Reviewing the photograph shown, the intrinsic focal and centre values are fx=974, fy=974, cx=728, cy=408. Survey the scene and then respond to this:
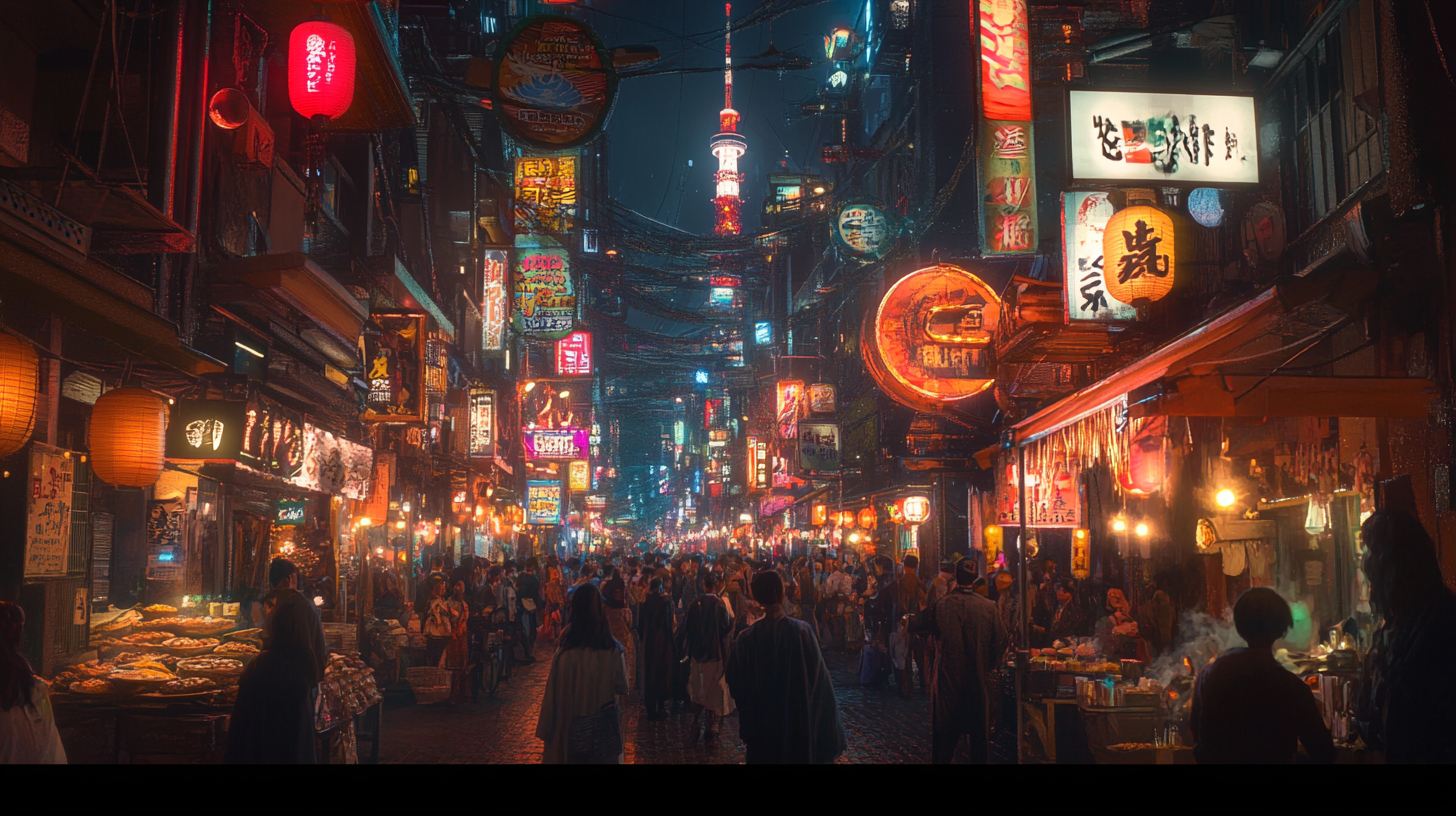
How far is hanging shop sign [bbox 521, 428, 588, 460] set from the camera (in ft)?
125

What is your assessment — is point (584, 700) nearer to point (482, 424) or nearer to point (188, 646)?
point (188, 646)

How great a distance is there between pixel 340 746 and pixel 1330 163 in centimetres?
1241

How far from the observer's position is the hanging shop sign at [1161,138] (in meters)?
11.5

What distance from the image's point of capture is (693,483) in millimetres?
111188

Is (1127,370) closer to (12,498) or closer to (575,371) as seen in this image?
(12,498)

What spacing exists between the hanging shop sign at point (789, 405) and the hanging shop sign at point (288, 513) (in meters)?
22.5

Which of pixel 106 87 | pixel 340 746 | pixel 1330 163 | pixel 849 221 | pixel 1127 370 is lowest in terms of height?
pixel 340 746

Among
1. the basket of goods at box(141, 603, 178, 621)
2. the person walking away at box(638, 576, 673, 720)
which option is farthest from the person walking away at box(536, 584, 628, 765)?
the person walking away at box(638, 576, 673, 720)

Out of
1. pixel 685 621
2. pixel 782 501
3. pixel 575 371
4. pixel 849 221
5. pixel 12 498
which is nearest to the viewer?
pixel 12 498

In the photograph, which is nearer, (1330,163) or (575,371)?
(1330,163)

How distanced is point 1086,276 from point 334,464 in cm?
1225

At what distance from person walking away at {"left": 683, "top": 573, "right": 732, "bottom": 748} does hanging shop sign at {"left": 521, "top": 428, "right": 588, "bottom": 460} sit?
25927 mm

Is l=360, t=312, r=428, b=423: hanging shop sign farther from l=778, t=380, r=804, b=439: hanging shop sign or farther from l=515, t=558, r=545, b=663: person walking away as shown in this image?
l=778, t=380, r=804, b=439: hanging shop sign

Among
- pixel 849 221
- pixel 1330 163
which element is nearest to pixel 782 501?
pixel 849 221
